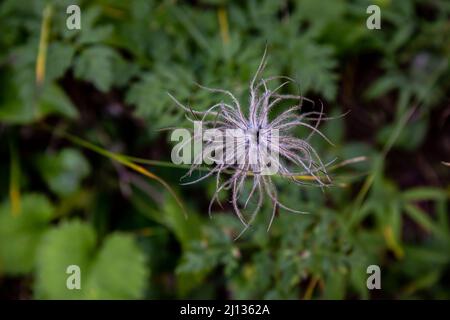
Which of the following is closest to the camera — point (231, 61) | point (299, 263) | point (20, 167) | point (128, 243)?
point (299, 263)

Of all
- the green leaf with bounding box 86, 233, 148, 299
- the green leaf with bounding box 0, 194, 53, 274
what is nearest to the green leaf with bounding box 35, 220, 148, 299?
the green leaf with bounding box 86, 233, 148, 299

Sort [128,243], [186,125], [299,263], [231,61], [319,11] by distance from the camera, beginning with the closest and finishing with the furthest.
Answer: [186,125] < [299,263] < [231,61] < [128,243] < [319,11]

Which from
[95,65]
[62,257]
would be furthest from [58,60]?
[62,257]

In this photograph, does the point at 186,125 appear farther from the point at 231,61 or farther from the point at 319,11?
the point at 319,11

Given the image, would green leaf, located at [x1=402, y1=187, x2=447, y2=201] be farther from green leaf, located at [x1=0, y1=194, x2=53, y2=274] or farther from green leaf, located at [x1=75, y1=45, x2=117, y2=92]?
green leaf, located at [x1=0, y1=194, x2=53, y2=274]

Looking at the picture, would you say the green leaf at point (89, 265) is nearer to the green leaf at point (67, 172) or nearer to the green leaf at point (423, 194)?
the green leaf at point (67, 172)

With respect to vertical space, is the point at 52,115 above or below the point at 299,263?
above

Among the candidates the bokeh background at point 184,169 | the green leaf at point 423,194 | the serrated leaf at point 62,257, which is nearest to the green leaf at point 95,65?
the bokeh background at point 184,169
